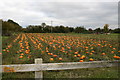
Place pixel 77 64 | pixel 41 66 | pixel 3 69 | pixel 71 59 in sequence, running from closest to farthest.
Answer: pixel 3 69 → pixel 41 66 → pixel 77 64 → pixel 71 59

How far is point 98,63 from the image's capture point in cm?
283

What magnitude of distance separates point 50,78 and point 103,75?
145cm

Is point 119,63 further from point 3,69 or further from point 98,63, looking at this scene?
point 3,69

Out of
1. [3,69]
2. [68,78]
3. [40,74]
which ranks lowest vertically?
[68,78]

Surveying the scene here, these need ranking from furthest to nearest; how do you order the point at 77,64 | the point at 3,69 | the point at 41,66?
the point at 77,64 < the point at 41,66 < the point at 3,69

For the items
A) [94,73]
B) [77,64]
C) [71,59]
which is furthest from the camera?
[71,59]

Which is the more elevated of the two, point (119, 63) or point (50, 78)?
point (119, 63)

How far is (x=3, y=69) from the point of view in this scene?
2.36 meters

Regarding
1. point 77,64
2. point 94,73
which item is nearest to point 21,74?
point 77,64

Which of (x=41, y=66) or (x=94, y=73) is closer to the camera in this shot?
(x=41, y=66)

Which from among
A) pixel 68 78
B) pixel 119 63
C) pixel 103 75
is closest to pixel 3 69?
pixel 68 78

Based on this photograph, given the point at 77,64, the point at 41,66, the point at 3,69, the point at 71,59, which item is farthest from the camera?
the point at 71,59

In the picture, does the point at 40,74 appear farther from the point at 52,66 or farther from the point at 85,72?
the point at 85,72

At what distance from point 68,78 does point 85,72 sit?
25.3 inches
